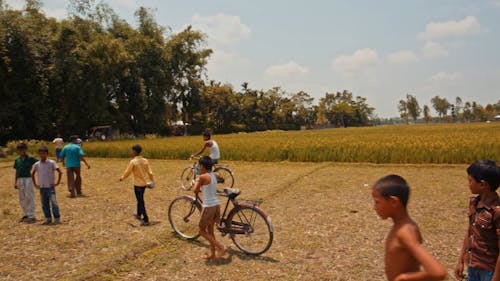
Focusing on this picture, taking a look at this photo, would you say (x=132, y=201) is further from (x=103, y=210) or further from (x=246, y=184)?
(x=246, y=184)

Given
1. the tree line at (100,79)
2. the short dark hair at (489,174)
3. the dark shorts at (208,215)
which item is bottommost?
the dark shorts at (208,215)

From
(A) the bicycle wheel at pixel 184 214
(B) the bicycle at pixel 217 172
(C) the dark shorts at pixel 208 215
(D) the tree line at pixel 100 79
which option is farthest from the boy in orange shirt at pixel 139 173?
(D) the tree line at pixel 100 79

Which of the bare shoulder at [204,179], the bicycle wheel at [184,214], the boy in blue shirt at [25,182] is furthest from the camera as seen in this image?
the boy in blue shirt at [25,182]

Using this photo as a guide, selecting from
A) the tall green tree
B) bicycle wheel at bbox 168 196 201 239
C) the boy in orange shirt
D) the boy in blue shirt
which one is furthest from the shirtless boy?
the tall green tree

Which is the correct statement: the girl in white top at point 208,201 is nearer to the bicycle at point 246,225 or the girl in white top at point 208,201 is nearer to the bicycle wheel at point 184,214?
the bicycle at point 246,225

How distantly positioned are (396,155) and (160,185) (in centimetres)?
1159

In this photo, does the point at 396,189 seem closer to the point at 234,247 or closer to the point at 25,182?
the point at 234,247

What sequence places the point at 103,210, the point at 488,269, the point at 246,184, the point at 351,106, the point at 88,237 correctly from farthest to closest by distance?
the point at 351,106
the point at 246,184
the point at 103,210
the point at 88,237
the point at 488,269

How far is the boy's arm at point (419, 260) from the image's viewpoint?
2.19m

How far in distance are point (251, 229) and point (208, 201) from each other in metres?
0.93

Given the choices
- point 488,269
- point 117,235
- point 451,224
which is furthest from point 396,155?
point 488,269

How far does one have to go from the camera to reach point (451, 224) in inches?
309

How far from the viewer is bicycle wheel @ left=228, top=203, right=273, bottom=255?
243 inches

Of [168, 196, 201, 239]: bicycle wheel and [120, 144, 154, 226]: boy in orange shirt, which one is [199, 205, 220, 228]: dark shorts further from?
[120, 144, 154, 226]: boy in orange shirt
